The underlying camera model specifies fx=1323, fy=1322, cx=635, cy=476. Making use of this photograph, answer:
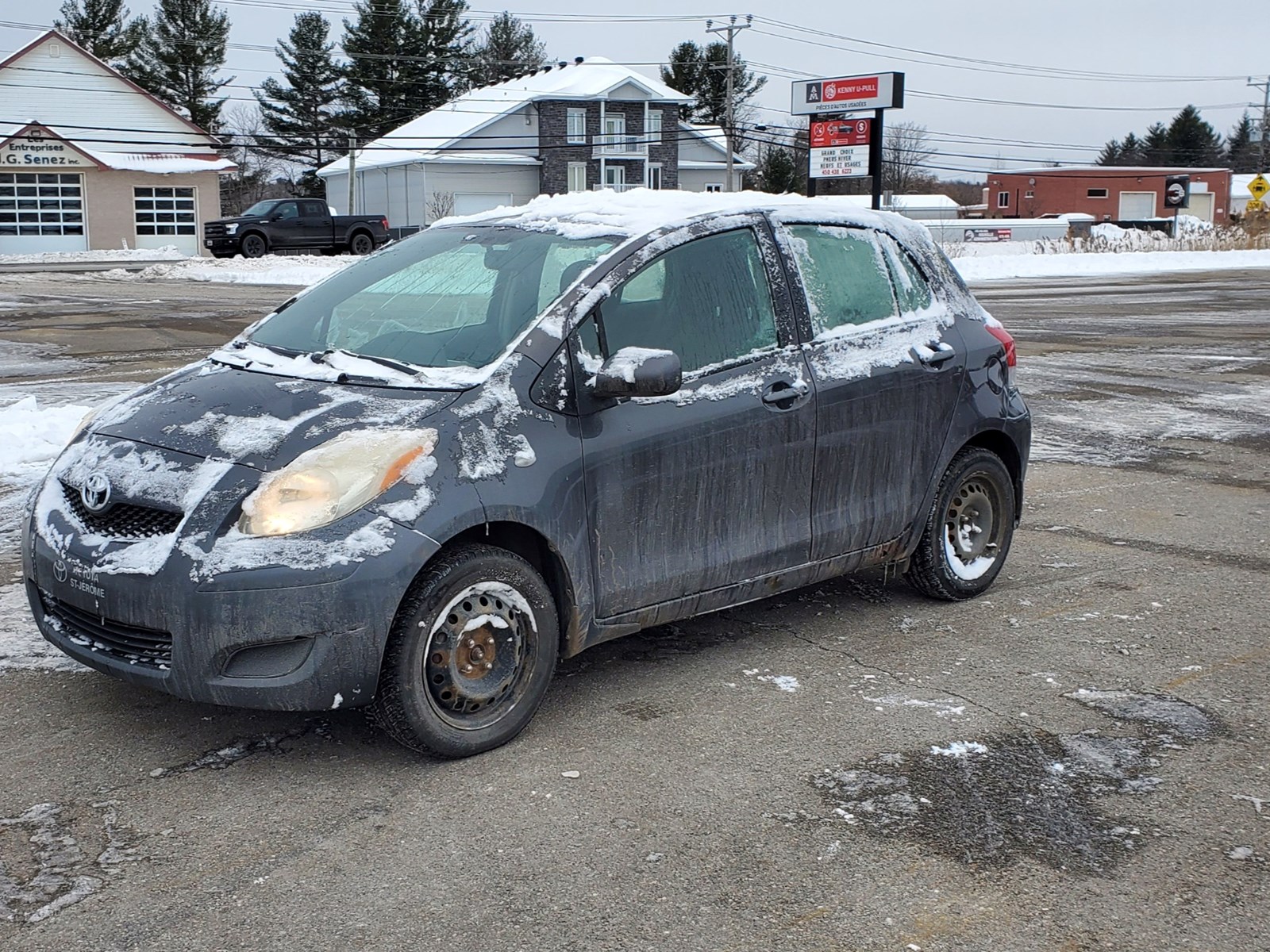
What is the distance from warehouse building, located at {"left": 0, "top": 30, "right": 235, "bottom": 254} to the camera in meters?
49.8

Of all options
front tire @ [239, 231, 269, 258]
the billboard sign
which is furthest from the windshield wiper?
front tire @ [239, 231, 269, 258]

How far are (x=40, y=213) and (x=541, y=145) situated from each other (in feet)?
74.9

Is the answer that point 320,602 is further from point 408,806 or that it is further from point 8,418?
point 8,418

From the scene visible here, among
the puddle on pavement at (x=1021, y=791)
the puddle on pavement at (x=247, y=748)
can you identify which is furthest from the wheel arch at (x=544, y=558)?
the puddle on pavement at (x=1021, y=791)

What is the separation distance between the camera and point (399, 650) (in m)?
3.84

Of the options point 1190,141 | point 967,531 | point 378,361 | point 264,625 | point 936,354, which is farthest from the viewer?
point 1190,141

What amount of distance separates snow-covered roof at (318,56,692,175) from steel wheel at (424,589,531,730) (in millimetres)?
58406

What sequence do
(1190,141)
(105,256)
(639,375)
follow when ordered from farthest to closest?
1. (1190,141)
2. (105,256)
3. (639,375)

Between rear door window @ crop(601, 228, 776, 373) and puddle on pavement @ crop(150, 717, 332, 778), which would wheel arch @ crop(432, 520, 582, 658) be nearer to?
rear door window @ crop(601, 228, 776, 373)

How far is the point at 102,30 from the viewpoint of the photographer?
72.1 metres

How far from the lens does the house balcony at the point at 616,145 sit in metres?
63.2

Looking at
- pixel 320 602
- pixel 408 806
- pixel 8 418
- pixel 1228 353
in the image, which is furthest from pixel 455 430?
pixel 1228 353

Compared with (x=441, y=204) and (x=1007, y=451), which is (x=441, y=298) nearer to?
(x=1007, y=451)

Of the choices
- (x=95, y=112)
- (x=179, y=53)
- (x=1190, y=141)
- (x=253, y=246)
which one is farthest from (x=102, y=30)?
(x=1190, y=141)
